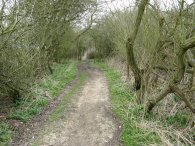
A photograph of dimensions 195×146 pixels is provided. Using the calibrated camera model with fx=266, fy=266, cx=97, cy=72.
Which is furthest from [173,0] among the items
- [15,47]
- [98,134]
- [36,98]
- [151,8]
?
[36,98]

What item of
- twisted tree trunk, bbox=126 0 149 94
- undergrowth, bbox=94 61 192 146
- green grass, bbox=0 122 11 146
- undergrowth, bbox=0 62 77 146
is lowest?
undergrowth, bbox=94 61 192 146

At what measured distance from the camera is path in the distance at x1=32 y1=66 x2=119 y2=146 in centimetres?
634

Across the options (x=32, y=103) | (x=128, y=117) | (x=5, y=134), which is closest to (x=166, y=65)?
(x=128, y=117)

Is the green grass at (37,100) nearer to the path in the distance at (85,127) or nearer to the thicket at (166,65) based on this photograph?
the path in the distance at (85,127)

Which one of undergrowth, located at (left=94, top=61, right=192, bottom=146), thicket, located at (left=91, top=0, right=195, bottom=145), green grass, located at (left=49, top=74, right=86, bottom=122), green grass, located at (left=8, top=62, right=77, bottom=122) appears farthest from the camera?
green grass, located at (left=49, top=74, right=86, bottom=122)

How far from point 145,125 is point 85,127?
1610mm

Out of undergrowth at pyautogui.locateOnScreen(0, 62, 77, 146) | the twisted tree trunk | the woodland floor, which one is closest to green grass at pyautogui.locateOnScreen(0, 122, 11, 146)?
undergrowth at pyautogui.locateOnScreen(0, 62, 77, 146)

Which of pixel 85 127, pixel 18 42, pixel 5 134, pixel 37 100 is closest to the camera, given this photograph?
pixel 5 134

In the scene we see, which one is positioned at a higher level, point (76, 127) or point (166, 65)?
point (166, 65)

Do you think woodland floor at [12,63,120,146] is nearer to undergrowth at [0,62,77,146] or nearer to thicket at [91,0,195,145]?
undergrowth at [0,62,77,146]

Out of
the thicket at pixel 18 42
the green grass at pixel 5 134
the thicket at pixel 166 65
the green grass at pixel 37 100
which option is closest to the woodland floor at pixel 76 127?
the green grass at pixel 5 134

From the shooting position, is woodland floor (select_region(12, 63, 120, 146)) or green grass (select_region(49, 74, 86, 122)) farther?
green grass (select_region(49, 74, 86, 122))

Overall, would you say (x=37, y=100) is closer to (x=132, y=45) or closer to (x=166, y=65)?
(x=132, y=45)

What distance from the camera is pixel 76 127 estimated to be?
23.7ft
